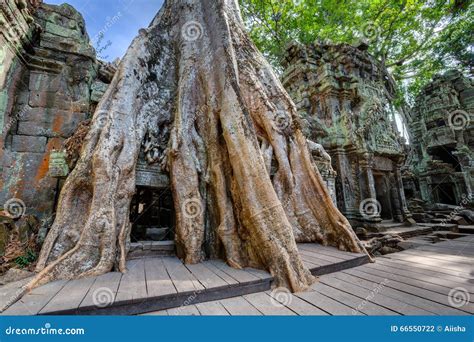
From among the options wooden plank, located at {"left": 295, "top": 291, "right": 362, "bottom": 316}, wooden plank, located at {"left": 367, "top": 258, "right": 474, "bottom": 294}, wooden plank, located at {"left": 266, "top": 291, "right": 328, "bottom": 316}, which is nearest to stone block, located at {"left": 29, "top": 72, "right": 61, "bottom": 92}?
wooden plank, located at {"left": 266, "top": 291, "right": 328, "bottom": 316}

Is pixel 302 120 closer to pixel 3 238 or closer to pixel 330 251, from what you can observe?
pixel 330 251

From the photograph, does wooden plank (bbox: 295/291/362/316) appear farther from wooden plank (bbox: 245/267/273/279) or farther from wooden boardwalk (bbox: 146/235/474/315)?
wooden plank (bbox: 245/267/273/279)

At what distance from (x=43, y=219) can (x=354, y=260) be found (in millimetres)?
4188

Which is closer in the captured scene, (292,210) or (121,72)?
(121,72)

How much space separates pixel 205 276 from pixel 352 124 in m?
6.54

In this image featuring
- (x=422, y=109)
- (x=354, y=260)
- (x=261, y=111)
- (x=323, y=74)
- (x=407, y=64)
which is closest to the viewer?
(x=354, y=260)

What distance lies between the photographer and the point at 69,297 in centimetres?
163

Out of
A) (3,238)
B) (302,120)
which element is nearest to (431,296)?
(3,238)

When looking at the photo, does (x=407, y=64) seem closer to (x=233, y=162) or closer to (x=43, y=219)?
(x=233, y=162)

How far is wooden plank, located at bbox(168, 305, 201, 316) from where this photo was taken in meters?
1.60

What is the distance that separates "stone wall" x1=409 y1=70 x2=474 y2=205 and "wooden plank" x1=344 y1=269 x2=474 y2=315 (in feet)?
43.7

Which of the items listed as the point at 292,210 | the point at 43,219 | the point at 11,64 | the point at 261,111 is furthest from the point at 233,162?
the point at 11,64

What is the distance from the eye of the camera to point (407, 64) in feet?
41.1

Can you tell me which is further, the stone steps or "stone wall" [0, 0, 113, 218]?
"stone wall" [0, 0, 113, 218]
